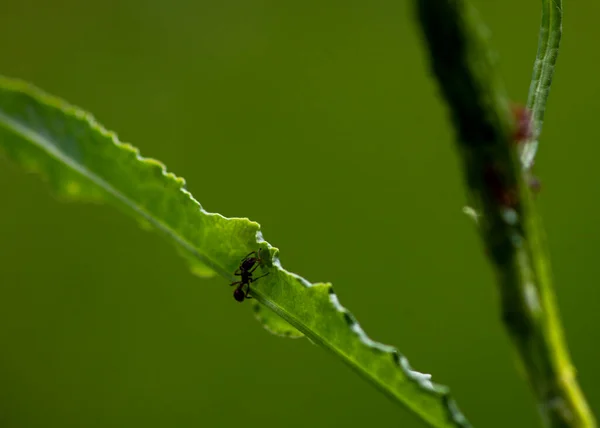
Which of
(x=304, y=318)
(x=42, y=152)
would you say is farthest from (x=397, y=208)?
(x=304, y=318)

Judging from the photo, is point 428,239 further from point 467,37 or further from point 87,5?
point 467,37

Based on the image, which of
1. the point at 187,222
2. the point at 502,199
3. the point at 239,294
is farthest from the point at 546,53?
the point at 239,294

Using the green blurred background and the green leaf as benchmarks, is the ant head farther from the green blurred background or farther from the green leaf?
the green blurred background

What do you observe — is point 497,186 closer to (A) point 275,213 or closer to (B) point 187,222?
(B) point 187,222

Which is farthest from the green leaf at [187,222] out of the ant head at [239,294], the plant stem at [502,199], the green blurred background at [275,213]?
the green blurred background at [275,213]

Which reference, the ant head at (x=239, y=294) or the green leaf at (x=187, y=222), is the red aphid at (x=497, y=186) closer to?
the green leaf at (x=187, y=222)

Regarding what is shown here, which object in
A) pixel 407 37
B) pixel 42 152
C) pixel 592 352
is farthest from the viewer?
pixel 407 37

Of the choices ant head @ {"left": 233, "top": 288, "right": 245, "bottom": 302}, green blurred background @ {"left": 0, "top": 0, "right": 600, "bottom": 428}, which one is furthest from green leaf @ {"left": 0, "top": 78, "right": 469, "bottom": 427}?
green blurred background @ {"left": 0, "top": 0, "right": 600, "bottom": 428}
